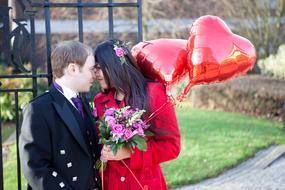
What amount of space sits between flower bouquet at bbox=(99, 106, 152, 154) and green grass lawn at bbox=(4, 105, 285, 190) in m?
3.95

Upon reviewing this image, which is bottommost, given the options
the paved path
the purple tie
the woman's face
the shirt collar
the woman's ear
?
the paved path

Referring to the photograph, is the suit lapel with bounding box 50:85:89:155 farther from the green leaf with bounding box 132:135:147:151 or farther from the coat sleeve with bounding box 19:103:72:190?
the green leaf with bounding box 132:135:147:151

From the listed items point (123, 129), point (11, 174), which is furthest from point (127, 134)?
point (11, 174)

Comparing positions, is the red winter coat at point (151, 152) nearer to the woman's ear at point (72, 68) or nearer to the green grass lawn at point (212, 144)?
the woman's ear at point (72, 68)

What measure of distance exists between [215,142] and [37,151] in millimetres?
6473

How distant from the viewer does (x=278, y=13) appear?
14992 mm

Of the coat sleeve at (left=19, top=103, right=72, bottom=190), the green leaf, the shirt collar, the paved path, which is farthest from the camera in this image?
the paved path

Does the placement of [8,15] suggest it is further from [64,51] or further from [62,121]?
[62,121]

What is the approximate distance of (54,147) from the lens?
2.63 metres

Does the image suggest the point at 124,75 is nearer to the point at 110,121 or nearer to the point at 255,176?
the point at 110,121

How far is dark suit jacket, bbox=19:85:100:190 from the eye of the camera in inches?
101

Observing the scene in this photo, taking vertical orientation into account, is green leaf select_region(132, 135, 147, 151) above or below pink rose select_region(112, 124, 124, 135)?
below

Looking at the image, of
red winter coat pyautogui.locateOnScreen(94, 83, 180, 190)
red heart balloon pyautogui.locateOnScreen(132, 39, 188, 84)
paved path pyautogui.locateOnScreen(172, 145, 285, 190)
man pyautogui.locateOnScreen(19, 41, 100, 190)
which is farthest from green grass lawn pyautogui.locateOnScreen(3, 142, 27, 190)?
red heart balloon pyautogui.locateOnScreen(132, 39, 188, 84)

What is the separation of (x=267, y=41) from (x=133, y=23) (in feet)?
14.8
